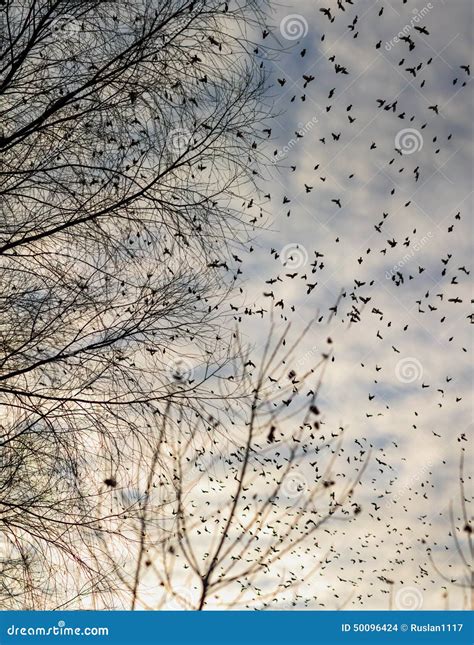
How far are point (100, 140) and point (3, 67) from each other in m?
0.77

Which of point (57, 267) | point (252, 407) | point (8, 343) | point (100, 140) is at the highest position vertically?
point (100, 140)

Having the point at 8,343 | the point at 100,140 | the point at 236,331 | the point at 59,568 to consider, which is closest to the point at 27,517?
the point at 59,568

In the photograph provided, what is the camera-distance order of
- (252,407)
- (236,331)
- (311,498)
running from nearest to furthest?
(311,498)
(252,407)
(236,331)

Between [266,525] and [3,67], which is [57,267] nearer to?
[3,67]

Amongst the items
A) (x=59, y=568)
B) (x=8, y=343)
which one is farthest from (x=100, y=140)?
(x=59, y=568)

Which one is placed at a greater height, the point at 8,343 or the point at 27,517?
the point at 8,343

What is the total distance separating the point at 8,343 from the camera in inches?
177

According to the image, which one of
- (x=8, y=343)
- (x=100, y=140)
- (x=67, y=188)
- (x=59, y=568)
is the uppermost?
(x=100, y=140)

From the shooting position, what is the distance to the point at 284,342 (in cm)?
490

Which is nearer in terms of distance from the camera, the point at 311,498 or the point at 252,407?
the point at 311,498

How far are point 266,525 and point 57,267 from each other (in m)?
2.24

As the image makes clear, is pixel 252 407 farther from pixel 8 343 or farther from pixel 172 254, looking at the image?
pixel 8 343

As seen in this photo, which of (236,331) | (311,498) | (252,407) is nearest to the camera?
(311,498)

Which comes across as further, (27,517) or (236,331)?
(236,331)
